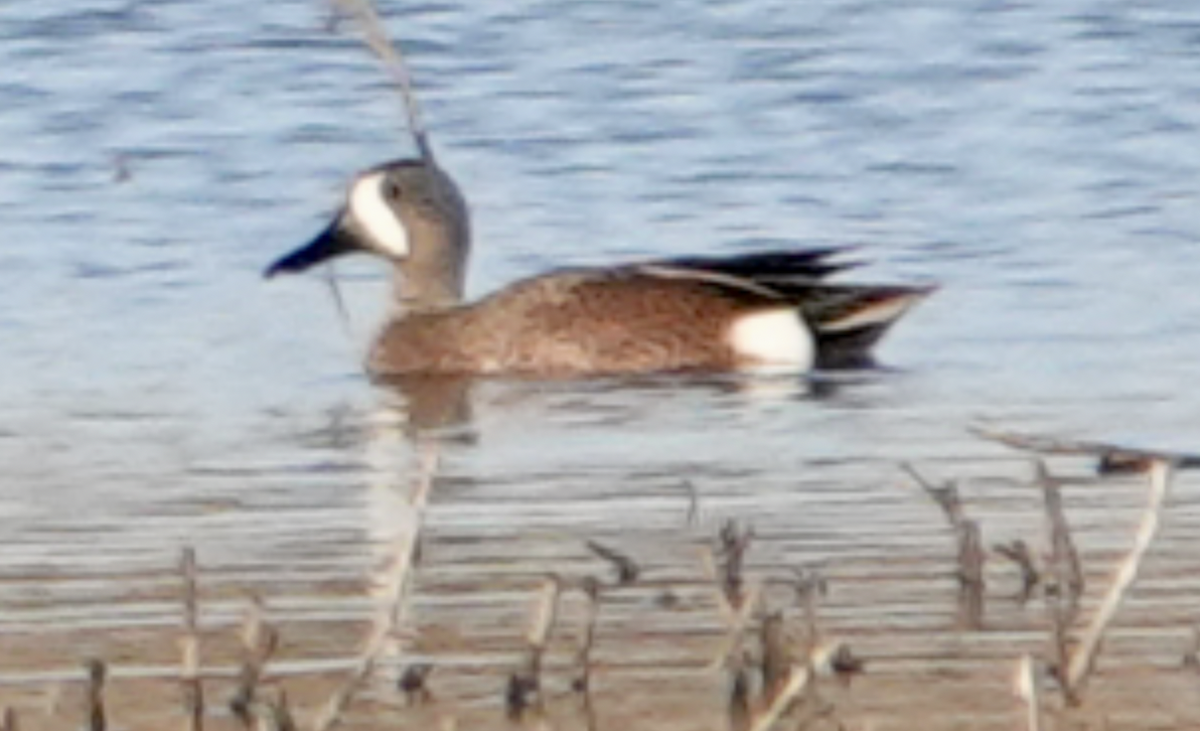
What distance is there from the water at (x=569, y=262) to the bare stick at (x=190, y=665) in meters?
0.57

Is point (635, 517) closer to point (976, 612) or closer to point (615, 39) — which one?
point (976, 612)

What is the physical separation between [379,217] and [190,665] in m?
5.87

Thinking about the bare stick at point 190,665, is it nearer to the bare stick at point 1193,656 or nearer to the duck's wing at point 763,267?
the bare stick at point 1193,656

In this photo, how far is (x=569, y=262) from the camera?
40.9ft

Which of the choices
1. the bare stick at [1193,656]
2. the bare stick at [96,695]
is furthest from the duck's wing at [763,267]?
the bare stick at [96,695]

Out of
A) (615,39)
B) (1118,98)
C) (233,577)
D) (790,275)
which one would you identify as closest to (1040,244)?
(790,275)

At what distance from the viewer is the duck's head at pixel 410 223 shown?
12.1 meters

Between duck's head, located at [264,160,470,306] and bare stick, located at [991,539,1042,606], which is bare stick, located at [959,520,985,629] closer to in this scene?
bare stick, located at [991,539,1042,606]

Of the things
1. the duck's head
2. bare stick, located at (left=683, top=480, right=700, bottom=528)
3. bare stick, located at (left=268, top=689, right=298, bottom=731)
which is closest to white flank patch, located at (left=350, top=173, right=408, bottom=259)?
the duck's head

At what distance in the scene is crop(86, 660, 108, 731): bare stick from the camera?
651cm

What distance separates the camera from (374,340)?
38.1ft

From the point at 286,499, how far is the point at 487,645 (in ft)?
5.56

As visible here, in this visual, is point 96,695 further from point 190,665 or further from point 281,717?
point 281,717

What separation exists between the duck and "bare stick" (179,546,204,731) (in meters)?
4.69
